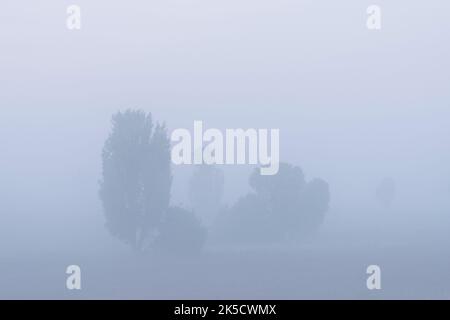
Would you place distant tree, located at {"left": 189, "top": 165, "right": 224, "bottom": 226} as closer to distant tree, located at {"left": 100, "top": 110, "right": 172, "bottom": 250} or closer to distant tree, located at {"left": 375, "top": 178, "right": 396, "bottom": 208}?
distant tree, located at {"left": 100, "top": 110, "right": 172, "bottom": 250}

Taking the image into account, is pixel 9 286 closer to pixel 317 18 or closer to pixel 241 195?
pixel 241 195

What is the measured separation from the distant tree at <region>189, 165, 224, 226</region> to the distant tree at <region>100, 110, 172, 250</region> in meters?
0.21

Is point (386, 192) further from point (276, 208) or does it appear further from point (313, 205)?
point (276, 208)

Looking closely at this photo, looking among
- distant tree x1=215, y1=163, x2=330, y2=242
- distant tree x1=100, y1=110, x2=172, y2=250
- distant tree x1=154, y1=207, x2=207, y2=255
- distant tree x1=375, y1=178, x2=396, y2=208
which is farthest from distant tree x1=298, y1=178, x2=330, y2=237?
distant tree x1=100, y1=110, x2=172, y2=250

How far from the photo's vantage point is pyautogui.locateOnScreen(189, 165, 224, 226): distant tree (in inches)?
406

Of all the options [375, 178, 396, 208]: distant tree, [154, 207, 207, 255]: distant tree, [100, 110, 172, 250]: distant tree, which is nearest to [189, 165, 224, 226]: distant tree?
[154, 207, 207, 255]: distant tree

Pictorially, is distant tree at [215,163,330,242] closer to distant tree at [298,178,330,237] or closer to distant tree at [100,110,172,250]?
distant tree at [298,178,330,237]

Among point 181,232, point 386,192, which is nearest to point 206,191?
point 181,232

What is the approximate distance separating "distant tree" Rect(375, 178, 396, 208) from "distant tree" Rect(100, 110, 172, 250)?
164cm

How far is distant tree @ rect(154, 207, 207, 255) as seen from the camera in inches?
408

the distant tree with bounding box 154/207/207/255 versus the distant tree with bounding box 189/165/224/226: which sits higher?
the distant tree with bounding box 189/165/224/226

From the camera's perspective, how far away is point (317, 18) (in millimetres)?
10406

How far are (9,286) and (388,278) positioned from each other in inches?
116

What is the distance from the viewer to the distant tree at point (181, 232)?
10.4 meters
